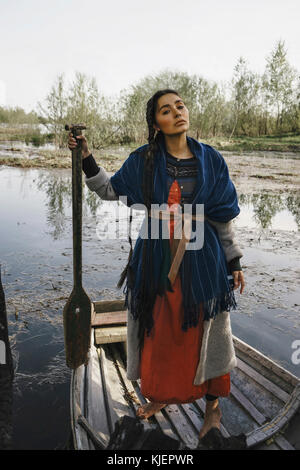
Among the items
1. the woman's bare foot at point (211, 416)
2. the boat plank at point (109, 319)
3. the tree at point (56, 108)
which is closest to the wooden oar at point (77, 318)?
the boat plank at point (109, 319)

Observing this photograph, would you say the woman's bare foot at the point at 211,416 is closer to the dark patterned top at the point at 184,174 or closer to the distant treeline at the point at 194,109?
the dark patterned top at the point at 184,174

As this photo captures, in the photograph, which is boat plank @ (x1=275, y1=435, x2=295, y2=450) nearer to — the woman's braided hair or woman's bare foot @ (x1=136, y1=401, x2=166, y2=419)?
woman's bare foot @ (x1=136, y1=401, x2=166, y2=419)

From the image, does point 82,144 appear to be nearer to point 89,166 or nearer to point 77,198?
point 89,166

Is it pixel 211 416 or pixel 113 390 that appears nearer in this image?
pixel 211 416

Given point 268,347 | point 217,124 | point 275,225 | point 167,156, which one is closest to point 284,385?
point 268,347

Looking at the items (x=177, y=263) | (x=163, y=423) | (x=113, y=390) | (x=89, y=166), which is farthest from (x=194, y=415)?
(x=89, y=166)

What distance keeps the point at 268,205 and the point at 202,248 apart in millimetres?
8781

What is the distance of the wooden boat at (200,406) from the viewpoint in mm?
2018

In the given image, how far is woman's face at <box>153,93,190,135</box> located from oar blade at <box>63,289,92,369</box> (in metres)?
1.08

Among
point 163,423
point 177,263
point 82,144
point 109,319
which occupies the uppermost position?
point 82,144

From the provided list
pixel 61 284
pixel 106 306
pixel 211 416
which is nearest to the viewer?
pixel 211 416

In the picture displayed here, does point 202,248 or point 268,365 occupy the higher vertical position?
point 202,248

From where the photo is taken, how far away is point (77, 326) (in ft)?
7.80

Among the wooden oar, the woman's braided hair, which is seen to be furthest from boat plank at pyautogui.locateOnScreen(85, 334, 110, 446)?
the woman's braided hair
